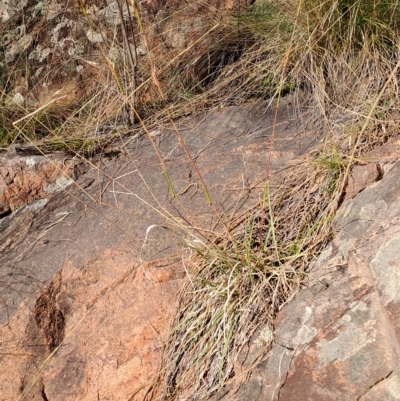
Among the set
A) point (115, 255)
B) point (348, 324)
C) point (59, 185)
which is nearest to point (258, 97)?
point (59, 185)

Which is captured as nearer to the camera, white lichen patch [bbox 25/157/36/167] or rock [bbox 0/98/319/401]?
rock [bbox 0/98/319/401]

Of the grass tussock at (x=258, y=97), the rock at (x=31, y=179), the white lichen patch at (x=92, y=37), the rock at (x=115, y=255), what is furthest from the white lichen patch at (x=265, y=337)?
the white lichen patch at (x=92, y=37)

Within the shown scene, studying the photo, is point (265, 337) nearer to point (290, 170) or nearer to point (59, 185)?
point (290, 170)

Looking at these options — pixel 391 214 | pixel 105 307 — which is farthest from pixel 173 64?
pixel 391 214

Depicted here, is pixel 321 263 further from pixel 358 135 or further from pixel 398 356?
pixel 358 135

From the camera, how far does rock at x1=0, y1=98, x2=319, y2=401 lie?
2215 mm

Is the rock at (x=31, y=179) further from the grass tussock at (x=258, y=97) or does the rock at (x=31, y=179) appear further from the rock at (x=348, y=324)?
the rock at (x=348, y=324)

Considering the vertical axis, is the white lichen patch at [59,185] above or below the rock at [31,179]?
below

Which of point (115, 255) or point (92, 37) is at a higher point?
point (92, 37)

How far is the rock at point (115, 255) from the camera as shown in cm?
221

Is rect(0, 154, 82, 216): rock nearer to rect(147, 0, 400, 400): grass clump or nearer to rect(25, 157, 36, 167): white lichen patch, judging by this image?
rect(25, 157, 36, 167): white lichen patch

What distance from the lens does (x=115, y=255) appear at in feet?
8.02

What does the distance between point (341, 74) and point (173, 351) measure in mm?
1426

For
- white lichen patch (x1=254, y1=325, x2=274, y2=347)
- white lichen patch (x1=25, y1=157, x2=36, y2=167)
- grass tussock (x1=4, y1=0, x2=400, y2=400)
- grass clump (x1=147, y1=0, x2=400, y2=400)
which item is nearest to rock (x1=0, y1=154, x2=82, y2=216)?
white lichen patch (x1=25, y1=157, x2=36, y2=167)
